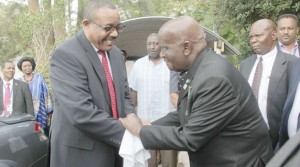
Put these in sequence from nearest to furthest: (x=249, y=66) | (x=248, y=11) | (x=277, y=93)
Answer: (x=277, y=93)
(x=249, y=66)
(x=248, y=11)

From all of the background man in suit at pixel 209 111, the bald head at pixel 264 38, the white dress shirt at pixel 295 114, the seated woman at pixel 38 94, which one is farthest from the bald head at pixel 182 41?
the seated woman at pixel 38 94

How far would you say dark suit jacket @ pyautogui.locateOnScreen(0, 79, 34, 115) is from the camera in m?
6.34

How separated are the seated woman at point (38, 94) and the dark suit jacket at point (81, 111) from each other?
3599mm

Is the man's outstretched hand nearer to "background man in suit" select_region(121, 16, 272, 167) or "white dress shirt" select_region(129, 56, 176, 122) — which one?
"background man in suit" select_region(121, 16, 272, 167)

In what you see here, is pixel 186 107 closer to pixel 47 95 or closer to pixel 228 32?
pixel 47 95

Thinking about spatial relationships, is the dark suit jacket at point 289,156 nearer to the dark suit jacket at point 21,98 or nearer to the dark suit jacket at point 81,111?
the dark suit jacket at point 81,111

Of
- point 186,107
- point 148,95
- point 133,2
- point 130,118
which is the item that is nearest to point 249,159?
point 186,107

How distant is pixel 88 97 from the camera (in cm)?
285

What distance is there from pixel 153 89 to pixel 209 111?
325cm

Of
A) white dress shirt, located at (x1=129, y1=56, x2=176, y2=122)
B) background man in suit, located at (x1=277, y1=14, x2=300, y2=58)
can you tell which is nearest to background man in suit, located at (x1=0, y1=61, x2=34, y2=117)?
white dress shirt, located at (x1=129, y1=56, x2=176, y2=122)

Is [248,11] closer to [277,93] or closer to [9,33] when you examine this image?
[277,93]

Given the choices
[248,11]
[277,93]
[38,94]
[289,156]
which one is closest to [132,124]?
[277,93]

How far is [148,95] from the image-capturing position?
559 cm

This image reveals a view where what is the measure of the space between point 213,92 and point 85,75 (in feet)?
3.39
